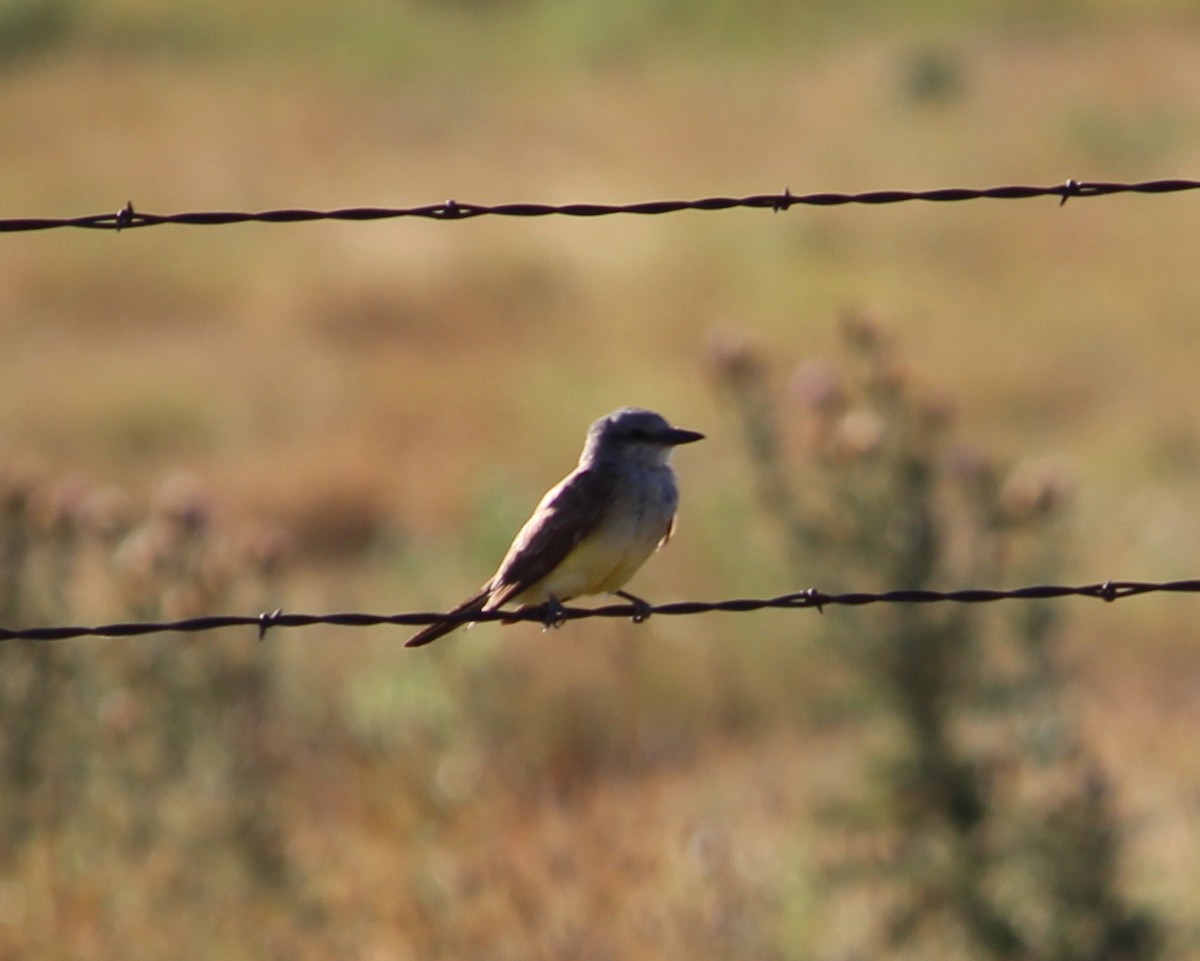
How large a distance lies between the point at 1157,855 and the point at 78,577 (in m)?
5.58

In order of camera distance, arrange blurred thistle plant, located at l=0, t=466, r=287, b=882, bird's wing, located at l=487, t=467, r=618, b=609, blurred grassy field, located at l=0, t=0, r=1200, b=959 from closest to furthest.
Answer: bird's wing, located at l=487, t=467, r=618, b=609, blurred thistle plant, located at l=0, t=466, r=287, b=882, blurred grassy field, located at l=0, t=0, r=1200, b=959

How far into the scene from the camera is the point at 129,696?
8000 mm

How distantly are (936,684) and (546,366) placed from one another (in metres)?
14.8

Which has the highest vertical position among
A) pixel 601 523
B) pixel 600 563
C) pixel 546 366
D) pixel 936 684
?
pixel 546 366

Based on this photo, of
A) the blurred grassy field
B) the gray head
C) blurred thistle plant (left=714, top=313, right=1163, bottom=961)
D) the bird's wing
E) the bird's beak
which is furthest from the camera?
the blurred grassy field

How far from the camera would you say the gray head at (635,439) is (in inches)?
238

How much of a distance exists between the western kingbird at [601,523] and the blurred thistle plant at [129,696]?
2238 millimetres

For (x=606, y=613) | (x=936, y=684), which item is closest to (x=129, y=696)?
(x=936, y=684)

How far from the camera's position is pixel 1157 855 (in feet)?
33.0

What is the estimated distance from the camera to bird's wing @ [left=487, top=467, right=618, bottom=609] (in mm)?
5812

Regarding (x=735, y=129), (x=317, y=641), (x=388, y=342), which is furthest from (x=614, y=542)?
(x=735, y=129)

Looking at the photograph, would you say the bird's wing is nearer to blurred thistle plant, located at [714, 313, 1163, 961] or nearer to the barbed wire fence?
the barbed wire fence

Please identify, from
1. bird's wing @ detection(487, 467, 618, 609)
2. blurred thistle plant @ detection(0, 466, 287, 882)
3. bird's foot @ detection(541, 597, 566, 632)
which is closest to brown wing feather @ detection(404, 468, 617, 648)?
bird's wing @ detection(487, 467, 618, 609)

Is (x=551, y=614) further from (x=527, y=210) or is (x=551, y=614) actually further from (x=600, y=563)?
(x=527, y=210)
